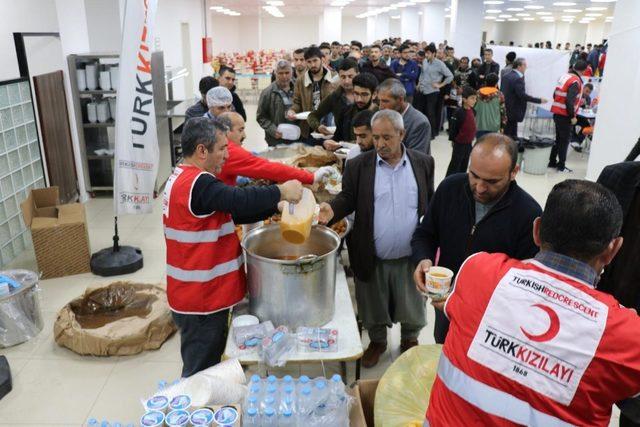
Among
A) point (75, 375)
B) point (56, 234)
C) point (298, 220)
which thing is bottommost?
point (75, 375)

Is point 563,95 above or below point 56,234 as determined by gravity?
above

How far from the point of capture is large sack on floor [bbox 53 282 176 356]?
129 inches

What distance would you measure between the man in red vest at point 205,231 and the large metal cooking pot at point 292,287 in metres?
0.14

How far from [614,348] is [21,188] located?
16.6ft

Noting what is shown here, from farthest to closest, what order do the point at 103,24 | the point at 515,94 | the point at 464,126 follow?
1. the point at 515,94
2. the point at 103,24
3. the point at 464,126

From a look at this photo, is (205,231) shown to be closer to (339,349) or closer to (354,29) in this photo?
(339,349)

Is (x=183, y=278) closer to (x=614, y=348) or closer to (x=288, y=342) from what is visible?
(x=288, y=342)

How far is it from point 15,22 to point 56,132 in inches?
50.7

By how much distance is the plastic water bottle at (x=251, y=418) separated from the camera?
69.3 inches

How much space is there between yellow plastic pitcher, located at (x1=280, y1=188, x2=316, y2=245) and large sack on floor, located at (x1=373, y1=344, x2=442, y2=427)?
0.71 m

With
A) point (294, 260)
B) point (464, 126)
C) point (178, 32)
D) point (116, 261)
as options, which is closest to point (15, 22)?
point (116, 261)

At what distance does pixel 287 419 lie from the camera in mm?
1772

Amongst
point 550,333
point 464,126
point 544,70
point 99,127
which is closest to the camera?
point 550,333

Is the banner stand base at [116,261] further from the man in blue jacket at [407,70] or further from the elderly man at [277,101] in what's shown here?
the man in blue jacket at [407,70]
